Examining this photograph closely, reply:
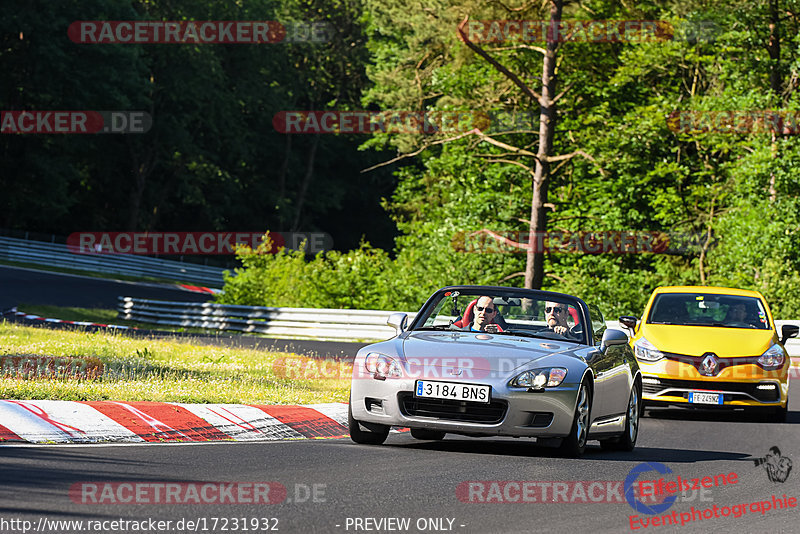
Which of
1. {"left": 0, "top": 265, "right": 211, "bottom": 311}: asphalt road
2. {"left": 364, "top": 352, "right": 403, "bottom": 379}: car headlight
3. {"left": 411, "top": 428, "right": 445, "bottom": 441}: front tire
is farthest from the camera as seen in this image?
{"left": 0, "top": 265, "right": 211, "bottom": 311}: asphalt road

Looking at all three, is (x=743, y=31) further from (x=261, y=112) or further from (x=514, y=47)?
(x=261, y=112)

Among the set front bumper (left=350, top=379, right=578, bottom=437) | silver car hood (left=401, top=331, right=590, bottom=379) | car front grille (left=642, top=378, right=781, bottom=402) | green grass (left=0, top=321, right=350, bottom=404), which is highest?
silver car hood (left=401, top=331, right=590, bottom=379)

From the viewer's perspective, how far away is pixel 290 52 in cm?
7925

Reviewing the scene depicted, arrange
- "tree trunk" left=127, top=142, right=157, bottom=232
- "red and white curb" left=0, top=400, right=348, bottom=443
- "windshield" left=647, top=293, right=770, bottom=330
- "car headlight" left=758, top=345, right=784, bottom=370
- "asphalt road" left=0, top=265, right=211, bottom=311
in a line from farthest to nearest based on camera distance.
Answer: "tree trunk" left=127, top=142, right=157, bottom=232, "asphalt road" left=0, top=265, right=211, bottom=311, "windshield" left=647, top=293, right=770, bottom=330, "car headlight" left=758, top=345, right=784, bottom=370, "red and white curb" left=0, top=400, right=348, bottom=443

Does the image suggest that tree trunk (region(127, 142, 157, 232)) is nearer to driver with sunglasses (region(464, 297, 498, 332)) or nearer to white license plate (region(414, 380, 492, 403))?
driver with sunglasses (region(464, 297, 498, 332))

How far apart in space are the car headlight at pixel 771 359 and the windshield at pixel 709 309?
725mm

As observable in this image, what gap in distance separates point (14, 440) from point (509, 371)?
394 centimetres

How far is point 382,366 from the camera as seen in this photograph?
33.9 feet

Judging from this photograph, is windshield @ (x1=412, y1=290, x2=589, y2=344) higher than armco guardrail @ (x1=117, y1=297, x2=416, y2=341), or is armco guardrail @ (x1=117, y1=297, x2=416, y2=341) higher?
windshield @ (x1=412, y1=290, x2=589, y2=344)

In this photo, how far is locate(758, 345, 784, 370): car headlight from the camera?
50.0 feet

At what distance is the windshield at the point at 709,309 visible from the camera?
16312mm

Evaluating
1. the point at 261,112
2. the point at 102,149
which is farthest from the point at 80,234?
the point at 261,112

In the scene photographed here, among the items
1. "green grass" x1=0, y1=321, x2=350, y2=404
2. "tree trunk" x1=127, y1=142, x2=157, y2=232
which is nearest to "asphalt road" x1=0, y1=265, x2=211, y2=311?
"green grass" x1=0, y1=321, x2=350, y2=404

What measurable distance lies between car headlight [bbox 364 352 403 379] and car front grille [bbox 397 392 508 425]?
0.21m
